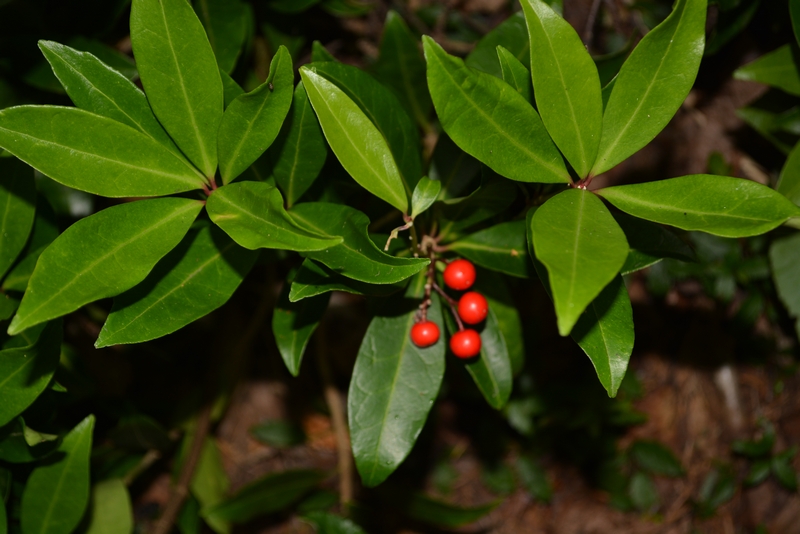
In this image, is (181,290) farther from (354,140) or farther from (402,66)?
(402,66)

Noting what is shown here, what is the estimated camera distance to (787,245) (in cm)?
240

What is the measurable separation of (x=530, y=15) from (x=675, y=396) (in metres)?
2.54

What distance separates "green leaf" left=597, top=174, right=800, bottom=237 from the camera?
1.08 meters

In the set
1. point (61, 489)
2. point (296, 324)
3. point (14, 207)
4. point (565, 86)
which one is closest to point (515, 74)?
point (565, 86)

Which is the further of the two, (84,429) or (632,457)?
(632,457)

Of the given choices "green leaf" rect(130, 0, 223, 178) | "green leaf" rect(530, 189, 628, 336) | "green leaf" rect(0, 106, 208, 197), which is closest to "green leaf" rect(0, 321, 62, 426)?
"green leaf" rect(0, 106, 208, 197)

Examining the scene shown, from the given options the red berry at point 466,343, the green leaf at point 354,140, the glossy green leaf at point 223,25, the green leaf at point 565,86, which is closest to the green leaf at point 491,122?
the green leaf at point 565,86

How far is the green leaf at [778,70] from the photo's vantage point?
2.00m

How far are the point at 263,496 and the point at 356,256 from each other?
1613mm

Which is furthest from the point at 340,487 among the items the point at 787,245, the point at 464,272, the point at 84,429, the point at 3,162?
the point at 787,245

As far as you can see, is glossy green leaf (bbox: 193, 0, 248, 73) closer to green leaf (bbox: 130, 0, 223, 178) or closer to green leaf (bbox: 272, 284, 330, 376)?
green leaf (bbox: 130, 0, 223, 178)

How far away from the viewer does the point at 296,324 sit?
1.56 m

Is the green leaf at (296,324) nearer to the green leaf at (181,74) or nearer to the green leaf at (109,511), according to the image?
the green leaf at (181,74)

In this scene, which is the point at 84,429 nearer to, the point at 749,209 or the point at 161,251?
the point at 161,251
